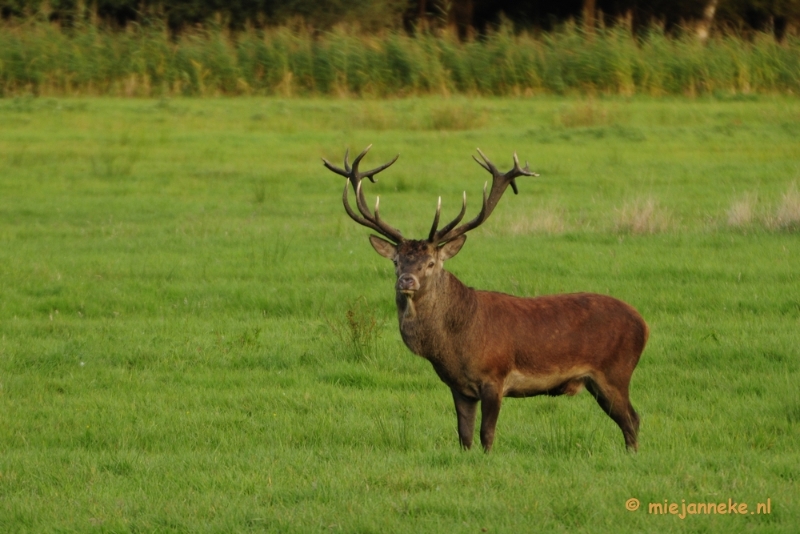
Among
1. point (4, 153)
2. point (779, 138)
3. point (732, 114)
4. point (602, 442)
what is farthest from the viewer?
point (732, 114)

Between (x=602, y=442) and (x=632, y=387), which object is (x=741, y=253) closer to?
(x=632, y=387)

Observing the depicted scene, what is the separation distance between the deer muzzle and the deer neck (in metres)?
0.21

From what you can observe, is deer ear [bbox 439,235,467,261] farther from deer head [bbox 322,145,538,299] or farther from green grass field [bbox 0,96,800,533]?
green grass field [bbox 0,96,800,533]

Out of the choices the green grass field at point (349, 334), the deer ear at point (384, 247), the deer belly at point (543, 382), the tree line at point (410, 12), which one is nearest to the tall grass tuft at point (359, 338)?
the green grass field at point (349, 334)

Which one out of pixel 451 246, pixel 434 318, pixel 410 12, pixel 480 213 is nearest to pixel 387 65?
pixel 410 12

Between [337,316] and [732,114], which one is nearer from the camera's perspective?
[337,316]

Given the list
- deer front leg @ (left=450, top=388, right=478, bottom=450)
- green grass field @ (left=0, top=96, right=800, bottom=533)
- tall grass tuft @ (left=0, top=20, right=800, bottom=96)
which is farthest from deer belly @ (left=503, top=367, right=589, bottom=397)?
tall grass tuft @ (left=0, top=20, right=800, bottom=96)

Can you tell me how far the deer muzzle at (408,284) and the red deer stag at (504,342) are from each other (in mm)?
19

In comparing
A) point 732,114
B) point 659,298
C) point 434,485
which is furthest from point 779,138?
point 434,485

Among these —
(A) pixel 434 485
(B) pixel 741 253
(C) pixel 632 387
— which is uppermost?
(A) pixel 434 485

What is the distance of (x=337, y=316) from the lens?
36.0 feet

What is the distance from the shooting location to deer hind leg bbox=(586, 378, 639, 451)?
720 centimetres

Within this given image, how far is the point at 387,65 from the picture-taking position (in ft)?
95.6

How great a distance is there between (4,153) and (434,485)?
1617 centimetres
